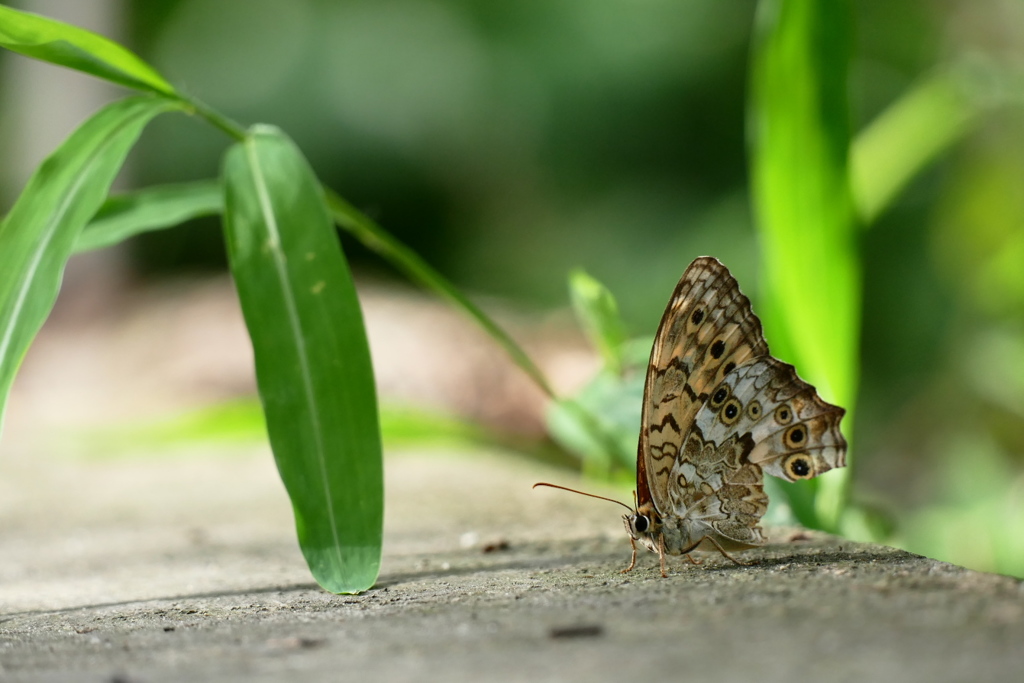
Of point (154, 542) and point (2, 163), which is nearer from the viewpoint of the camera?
point (154, 542)

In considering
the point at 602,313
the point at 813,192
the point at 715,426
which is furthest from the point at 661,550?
the point at 813,192

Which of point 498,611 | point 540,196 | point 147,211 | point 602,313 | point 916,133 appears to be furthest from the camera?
point 540,196

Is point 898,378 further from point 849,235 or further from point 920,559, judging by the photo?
point 920,559

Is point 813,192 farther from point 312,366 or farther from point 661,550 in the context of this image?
point 312,366

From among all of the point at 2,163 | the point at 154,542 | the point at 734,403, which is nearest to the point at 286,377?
the point at 734,403

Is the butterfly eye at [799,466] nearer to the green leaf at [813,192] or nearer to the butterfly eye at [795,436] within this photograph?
the butterfly eye at [795,436]
